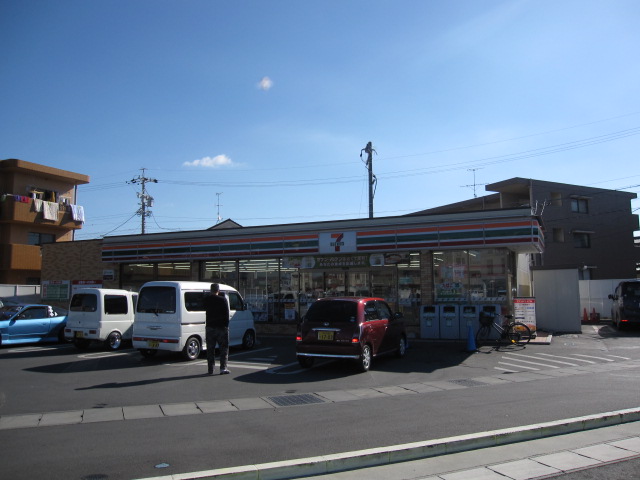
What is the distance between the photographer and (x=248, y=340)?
15.6 metres

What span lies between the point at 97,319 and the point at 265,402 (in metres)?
8.68

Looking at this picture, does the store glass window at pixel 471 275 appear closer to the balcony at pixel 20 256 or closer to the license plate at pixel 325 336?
the license plate at pixel 325 336

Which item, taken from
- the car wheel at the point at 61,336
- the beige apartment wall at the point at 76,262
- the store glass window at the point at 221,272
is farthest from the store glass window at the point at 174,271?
the car wheel at the point at 61,336

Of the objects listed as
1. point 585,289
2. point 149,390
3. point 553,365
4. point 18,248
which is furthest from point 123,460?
point 18,248

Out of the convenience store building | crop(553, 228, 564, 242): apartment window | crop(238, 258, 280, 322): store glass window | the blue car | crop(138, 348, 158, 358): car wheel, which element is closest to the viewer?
crop(138, 348, 158, 358): car wheel

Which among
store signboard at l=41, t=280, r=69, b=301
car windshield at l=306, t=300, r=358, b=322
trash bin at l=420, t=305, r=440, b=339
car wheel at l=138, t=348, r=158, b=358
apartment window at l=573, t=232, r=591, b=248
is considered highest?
apartment window at l=573, t=232, r=591, b=248

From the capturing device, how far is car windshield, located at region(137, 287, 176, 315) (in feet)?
42.6

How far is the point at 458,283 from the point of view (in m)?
17.8

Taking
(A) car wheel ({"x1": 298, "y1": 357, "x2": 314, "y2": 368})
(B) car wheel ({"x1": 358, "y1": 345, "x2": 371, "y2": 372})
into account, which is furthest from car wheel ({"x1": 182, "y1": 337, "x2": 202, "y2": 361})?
(B) car wheel ({"x1": 358, "y1": 345, "x2": 371, "y2": 372})

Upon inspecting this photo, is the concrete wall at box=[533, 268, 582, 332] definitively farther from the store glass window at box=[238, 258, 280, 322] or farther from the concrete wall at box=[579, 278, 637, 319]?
the store glass window at box=[238, 258, 280, 322]

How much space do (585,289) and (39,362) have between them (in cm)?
2441

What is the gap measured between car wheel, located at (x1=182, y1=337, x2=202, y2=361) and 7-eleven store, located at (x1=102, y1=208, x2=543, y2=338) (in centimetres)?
685

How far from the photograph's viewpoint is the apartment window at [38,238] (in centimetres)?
3781

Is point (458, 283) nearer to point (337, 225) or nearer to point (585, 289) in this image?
point (337, 225)
